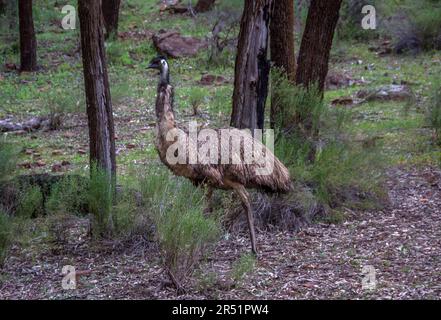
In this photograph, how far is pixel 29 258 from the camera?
7.50m

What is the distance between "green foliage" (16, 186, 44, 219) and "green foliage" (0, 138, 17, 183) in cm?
65

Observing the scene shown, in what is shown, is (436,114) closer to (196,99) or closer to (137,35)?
(196,99)

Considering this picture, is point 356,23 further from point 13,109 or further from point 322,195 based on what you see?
point 322,195

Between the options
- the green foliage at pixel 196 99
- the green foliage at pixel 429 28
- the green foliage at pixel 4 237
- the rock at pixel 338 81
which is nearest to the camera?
the green foliage at pixel 4 237

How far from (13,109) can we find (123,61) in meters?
4.29

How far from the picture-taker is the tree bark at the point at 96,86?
7.54 metres

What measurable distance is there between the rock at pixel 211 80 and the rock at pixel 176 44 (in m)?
2.28

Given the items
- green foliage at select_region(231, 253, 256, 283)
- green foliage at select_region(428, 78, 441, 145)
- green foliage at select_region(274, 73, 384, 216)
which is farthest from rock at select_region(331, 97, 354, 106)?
green foliage at select_region(231, 253, 256, 283)

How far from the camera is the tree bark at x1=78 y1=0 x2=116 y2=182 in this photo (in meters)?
7.54
